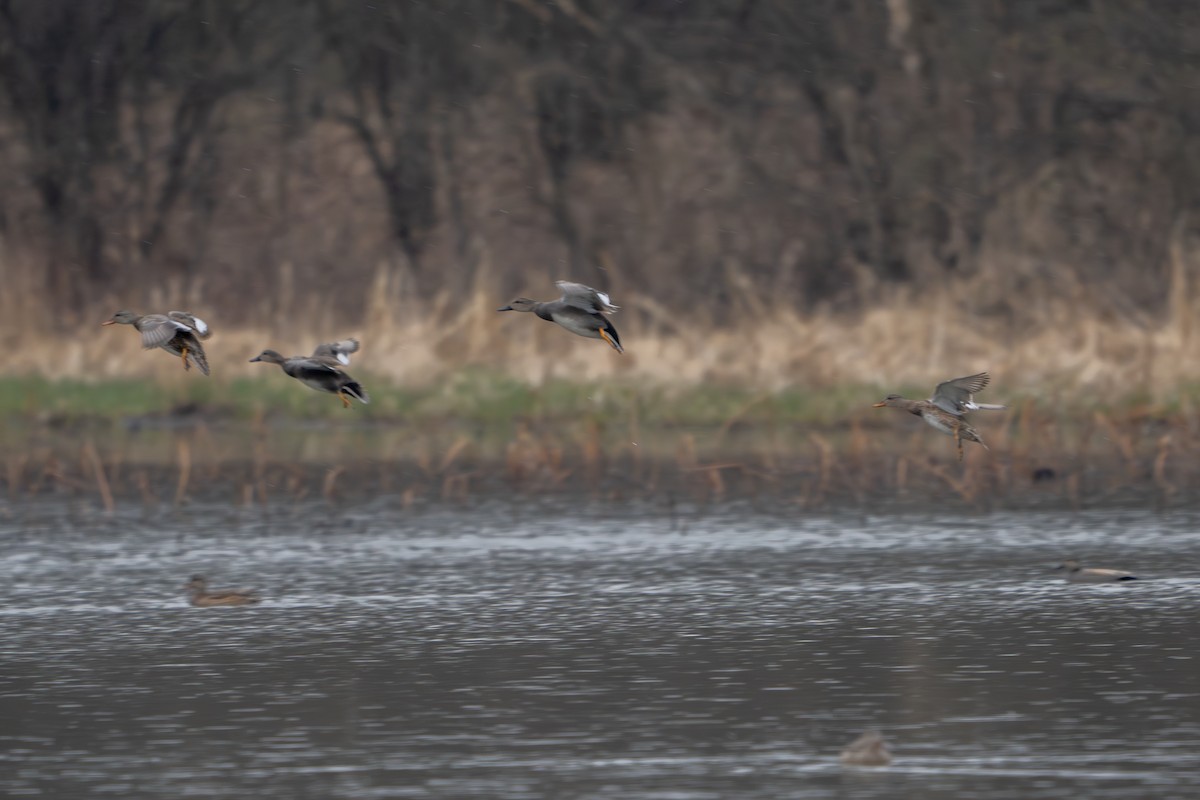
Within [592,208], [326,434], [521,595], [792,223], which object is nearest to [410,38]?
[592,208]

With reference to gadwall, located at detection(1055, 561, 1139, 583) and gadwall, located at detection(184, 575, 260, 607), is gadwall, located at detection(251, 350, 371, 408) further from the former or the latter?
gadwall, located at detection(1055, 561, 1139, 583)

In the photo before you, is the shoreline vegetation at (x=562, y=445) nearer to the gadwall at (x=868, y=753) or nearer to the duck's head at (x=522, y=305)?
the duck's head at (x=522, y=305)

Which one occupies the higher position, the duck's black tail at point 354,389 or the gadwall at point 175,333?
the gadwall at point 175,333

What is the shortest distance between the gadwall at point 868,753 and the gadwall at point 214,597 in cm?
580

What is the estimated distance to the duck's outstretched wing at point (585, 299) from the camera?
13.4 m

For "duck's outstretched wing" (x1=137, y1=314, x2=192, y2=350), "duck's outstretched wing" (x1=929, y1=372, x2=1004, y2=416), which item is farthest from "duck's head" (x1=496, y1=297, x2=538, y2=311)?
"duck's outstretched wing" (x1=929, y1=372, x2=1004, y2=416)

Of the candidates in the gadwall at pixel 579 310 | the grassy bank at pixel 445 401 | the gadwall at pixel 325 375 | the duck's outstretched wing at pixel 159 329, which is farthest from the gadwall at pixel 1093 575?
the grassy bank at pixel 445 401

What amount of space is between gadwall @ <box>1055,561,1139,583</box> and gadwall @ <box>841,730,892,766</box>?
5628 millimetres

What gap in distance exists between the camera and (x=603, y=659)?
43.7ft

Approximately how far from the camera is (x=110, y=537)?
1903 centimetres

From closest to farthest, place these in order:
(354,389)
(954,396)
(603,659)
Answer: (603,659)
(954,396)
(354,389)


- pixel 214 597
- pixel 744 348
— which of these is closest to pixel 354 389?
pixel 214 597

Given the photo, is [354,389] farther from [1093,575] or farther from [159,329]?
[1093,575]

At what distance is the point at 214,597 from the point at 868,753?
5.98m
